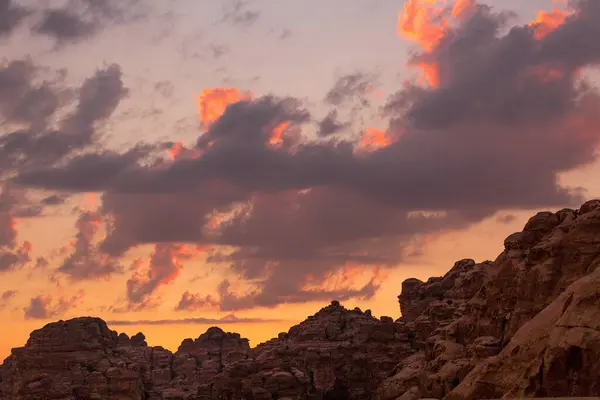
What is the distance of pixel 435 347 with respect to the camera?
95.6m

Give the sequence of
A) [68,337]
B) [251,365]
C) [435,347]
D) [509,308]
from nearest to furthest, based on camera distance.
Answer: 1. [509,308]
2. [435,347]
3. [251,365]
4. [68,337]

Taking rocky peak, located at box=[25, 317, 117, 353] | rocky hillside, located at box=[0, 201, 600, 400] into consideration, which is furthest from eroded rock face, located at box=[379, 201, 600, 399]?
rocky peak, located at box=[25, 317, 117, 353]

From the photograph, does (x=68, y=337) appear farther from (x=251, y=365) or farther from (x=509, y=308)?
(x=509, y=308)

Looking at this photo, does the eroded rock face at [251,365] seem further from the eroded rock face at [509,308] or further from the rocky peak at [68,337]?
the eroded rock face at [509,308]

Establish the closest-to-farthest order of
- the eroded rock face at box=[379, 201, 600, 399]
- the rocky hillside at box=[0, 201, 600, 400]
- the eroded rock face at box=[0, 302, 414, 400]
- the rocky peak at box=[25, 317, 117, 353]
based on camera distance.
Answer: the rocky hillside at box=[0, 201, 600, 400] → the eroded rock face at box=[379, 201, 600, 399] → the eroded rock face at box=[0, 302, 414, 400] → the rocky peak at box=[25, 317, 117, 353]

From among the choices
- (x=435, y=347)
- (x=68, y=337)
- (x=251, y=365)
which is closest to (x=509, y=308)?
(x=435, y=347)

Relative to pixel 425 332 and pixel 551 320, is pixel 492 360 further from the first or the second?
pixel 425 332

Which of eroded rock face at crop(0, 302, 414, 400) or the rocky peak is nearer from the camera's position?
eroded rock face at crop(0, 302, 414, 400)

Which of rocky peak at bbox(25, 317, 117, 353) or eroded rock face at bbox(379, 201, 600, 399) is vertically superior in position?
rocky peak at bbox(25, 317, 117, 353)

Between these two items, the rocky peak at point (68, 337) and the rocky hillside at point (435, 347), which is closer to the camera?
the rocky hillside at point (435, 347)

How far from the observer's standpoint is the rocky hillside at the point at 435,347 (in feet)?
195

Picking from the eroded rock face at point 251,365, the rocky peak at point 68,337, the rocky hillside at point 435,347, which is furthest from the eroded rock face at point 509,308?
the rocky peak at point 68,337

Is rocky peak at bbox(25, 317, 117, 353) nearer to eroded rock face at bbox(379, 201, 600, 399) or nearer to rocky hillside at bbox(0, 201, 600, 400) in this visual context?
rocky hillside at bbox(0, 201, 600, 400)

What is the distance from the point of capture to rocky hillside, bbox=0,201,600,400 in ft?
195
